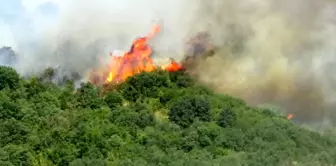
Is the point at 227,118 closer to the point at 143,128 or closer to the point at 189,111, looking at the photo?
the point at 189,111

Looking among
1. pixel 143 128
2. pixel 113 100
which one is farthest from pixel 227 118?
pixel 113 100

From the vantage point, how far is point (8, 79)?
8156 centimetres

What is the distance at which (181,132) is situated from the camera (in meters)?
76.1

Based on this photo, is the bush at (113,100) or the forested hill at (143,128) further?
the bush at (113,100)

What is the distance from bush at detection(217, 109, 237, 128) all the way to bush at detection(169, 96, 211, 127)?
1.05m

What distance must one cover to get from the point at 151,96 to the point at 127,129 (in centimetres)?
1038

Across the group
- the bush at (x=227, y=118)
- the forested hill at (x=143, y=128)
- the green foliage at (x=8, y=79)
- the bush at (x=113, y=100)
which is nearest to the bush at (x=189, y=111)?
the forested hill at (x=143, y=128)

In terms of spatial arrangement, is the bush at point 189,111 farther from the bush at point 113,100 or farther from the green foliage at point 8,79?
the green foliage at point 8,79

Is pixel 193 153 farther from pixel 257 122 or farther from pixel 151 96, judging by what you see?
pixel 151 96

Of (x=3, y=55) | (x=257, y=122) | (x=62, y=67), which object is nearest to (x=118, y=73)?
(x=62, y=67)

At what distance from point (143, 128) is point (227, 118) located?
796 centimetres

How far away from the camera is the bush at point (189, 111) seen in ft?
260

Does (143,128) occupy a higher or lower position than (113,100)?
lower

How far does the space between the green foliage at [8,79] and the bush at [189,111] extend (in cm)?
1353
